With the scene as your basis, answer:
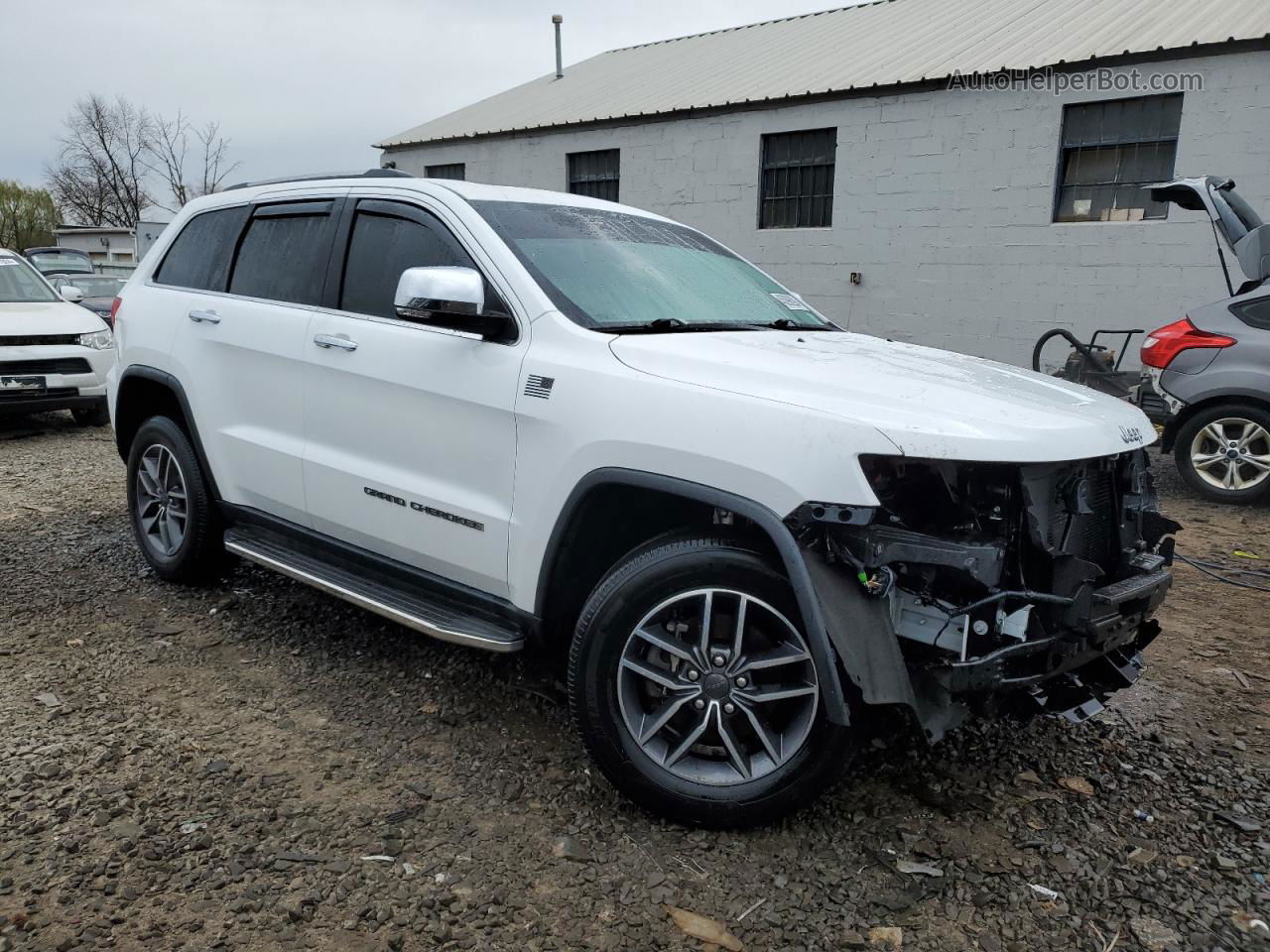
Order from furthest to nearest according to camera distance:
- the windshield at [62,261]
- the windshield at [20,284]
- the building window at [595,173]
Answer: the windshield at [62,261]
the building window at [595,173]
the windshield at [20,284]

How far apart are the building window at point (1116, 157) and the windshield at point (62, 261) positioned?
23855mm

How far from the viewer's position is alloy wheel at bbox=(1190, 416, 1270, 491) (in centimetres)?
698

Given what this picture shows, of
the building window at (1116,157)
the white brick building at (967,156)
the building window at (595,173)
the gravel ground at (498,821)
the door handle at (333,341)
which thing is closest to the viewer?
the gravel ground at (498,821)

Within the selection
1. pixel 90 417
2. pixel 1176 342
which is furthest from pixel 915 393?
pixel 90 417

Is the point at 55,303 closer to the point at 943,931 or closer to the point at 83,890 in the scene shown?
the point at 83,890

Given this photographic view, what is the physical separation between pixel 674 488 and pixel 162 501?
3167 millimetres

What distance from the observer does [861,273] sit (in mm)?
13531

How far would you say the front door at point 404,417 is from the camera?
10.4 feet

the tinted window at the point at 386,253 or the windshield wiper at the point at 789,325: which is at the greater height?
the tinted window at the point at 386,253

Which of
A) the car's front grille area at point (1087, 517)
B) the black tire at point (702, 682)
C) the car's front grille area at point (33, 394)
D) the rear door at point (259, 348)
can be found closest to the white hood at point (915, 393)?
the car's front grille area at point (1087, 517)

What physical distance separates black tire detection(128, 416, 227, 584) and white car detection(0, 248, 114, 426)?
4474mm

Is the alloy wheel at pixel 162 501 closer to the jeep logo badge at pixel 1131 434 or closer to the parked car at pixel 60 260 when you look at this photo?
the jeep logo badge at pixel 1131 434

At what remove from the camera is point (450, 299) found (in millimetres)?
2994

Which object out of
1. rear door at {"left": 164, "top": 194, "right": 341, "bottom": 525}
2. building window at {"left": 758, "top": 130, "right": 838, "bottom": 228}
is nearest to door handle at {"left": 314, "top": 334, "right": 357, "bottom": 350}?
rear door at {"left": 164, "top": 194, "right": 341, "bottom": 525}
